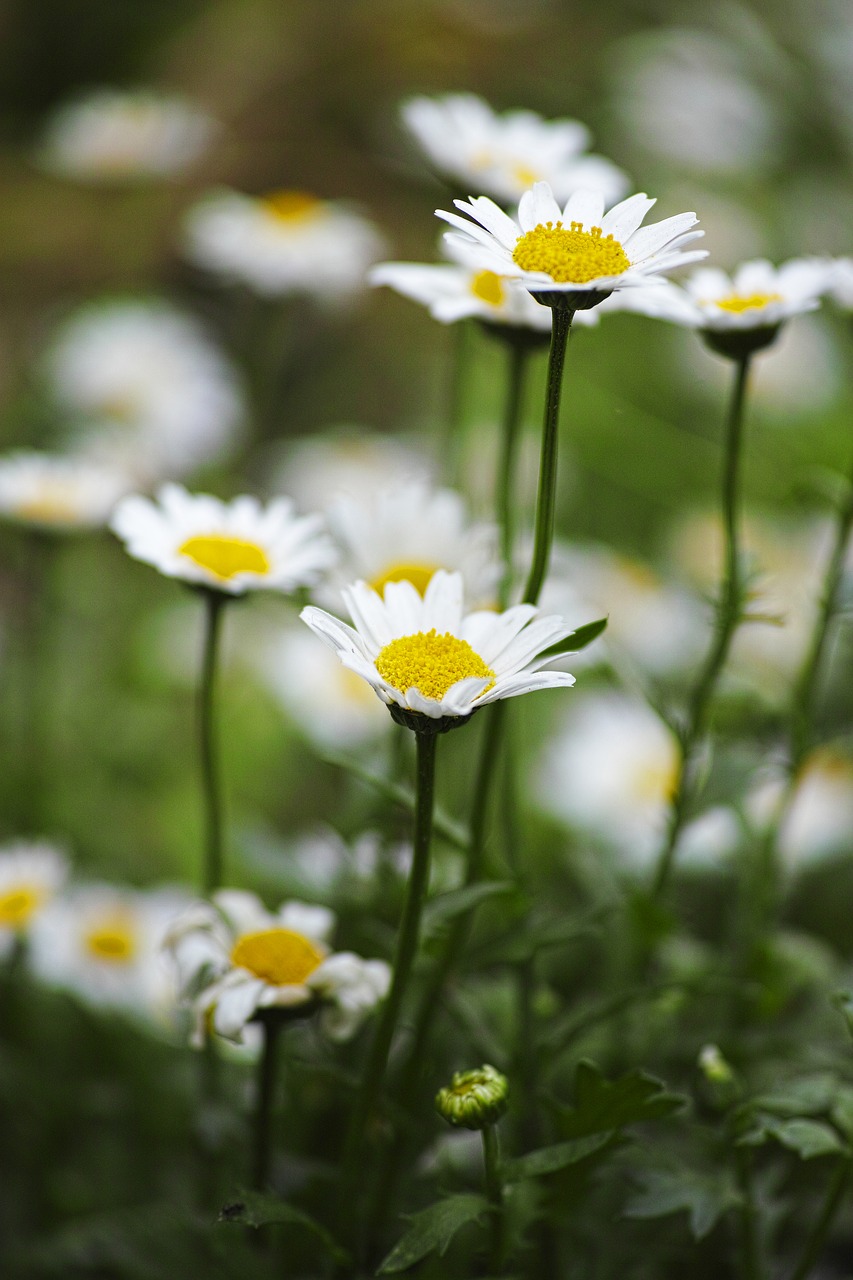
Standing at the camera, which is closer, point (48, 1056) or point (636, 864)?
point (48, 1056)

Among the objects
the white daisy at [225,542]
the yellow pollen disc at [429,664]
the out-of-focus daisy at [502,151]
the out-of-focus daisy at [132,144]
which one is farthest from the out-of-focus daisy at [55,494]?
the out-of-focus daisy at [132,144]

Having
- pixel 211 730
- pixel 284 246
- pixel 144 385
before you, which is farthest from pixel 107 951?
pixel 144 385

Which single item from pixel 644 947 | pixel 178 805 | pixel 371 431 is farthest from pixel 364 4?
pixel 644 947

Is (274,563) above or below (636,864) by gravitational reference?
above

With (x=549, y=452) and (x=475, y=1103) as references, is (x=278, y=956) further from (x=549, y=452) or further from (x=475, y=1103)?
(x=549, y=452)

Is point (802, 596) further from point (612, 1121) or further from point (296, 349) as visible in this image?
point (296, 349)

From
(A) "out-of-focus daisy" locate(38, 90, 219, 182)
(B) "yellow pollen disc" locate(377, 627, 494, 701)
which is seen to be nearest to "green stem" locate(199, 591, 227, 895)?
(B) "yellow pollen disc" locate(377, 627, 494, 701)

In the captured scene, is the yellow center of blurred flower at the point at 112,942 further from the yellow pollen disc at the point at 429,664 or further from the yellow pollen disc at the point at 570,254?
the yellow pollen disc at the point at 570,254
